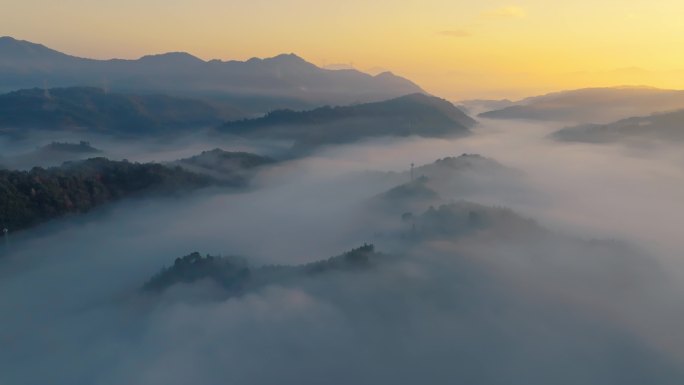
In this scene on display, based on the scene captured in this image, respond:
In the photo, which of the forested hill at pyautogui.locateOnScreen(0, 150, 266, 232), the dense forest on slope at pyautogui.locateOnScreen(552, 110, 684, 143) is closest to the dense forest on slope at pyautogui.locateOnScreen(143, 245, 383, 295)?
the forested hill at pyautogui.locateOnScreen(0, 150, 266, 232)

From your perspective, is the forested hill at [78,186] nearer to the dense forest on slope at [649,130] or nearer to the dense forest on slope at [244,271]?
the dense forest on slope at [244,271]

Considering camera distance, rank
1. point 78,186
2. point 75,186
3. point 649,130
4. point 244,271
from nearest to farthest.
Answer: point 244,271 → point 75,186 → point 78,186 → point 649,130

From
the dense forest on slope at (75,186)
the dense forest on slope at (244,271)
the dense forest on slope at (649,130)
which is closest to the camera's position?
the dense forest on slope at (244,271)

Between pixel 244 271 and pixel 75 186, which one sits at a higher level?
pixel 75 186

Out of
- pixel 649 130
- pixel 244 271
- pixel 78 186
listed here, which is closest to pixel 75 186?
pixel 78 186

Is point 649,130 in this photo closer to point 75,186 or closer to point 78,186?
point 78,186

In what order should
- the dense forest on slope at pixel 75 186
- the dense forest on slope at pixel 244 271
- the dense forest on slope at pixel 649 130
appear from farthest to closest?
1. the dense forest on slope at pixel 649 130
2. the dense forest on slope at pixel 75 186
3. the dense forest on slope at pixel 244 271

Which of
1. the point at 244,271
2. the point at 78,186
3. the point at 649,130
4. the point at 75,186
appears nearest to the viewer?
the point at 244,271

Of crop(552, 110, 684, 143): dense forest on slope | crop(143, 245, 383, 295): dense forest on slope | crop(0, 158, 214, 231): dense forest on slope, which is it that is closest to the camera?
crop(143, 245, 383, 295): dense forest on slope

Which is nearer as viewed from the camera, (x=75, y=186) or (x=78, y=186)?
(x=75, y=186)

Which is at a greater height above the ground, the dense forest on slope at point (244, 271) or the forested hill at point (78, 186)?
the forested hill at point (78, 186)

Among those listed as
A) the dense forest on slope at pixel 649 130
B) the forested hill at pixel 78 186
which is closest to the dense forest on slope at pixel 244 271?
the forested hill at pixel 78 186

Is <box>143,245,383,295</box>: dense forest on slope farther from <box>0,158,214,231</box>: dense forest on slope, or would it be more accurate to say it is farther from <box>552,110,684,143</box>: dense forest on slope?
<box>552,110,684,143</box>: dense forest on slope
